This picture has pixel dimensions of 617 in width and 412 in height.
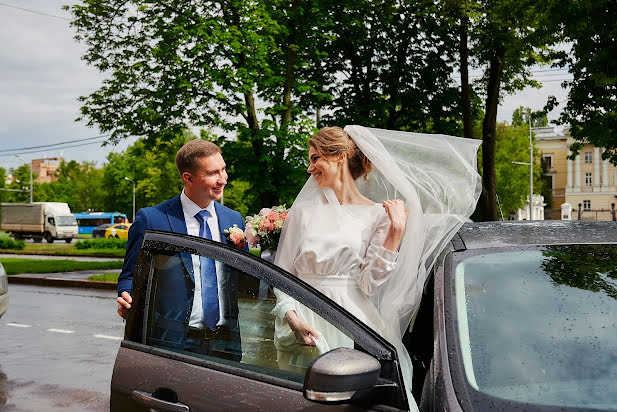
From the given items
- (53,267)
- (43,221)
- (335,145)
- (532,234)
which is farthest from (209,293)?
(43,221)

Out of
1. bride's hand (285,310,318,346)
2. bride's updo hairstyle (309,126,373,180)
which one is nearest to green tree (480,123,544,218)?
bride's updo hairstyle (309,126,373,180)

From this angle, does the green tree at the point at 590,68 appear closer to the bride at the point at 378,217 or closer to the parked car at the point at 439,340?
the bride at the point at 378,217

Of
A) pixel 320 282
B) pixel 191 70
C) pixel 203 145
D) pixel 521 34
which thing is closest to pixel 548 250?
pixel 320 282

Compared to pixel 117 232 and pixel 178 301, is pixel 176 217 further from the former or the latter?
pixel 117 232

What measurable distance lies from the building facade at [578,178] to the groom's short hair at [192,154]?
89.2 meters

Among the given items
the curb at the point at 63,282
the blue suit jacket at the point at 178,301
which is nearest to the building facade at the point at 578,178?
the curb at the point at 63,282

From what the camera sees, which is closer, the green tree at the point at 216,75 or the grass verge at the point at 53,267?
the green tree at the point at 216,75

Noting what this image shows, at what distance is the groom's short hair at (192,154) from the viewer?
120 inches

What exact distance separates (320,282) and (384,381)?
1041mm

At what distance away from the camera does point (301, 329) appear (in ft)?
6.60

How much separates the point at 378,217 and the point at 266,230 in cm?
53

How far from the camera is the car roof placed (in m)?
2.48

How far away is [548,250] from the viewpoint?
7.91 feet

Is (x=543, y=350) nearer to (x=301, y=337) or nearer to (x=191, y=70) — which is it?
(x=301, y=337)
